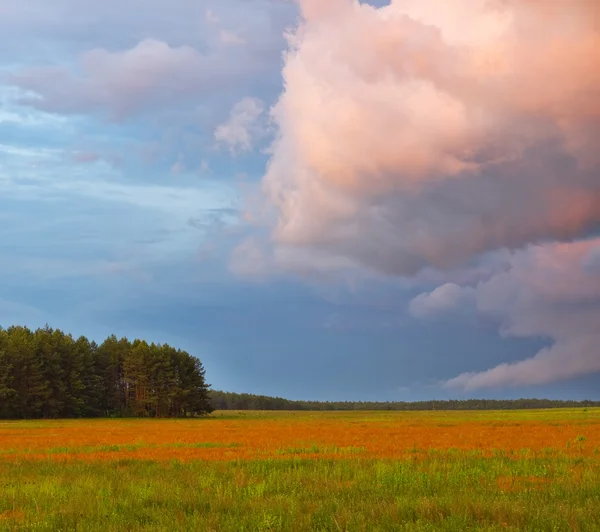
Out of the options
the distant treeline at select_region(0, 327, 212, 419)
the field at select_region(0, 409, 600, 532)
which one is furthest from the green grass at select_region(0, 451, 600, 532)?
the distant treeline at select_region(0, 327, 212, 419)

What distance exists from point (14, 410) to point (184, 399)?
31.3m

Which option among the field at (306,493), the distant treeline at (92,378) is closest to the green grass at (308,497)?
the field at (306,493)

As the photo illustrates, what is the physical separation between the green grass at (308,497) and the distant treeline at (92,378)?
90849 mm

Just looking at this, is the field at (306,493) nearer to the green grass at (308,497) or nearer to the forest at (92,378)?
the green grass at (308,497)

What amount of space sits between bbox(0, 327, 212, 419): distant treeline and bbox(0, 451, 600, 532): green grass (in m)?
90.8

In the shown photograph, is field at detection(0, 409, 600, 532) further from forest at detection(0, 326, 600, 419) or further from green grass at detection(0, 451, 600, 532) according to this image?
forest at detection(0, 326, 600, 419)

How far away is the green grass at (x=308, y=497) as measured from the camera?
10562mm

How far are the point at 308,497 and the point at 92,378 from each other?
111048 mm

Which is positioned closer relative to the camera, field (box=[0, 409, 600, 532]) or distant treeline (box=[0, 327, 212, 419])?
field (box=[0, 409, 600, 532])

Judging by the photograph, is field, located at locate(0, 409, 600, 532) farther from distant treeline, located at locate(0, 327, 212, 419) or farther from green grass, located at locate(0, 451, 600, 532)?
distant treeline, located at locate(0, 327, 212, 419)

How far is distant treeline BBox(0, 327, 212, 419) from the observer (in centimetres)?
10294

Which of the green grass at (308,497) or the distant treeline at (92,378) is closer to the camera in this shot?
the green grass at (308,497)

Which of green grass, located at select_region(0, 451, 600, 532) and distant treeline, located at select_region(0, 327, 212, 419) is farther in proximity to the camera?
distant treeline, located at select_region(0, 327, 212, 419)

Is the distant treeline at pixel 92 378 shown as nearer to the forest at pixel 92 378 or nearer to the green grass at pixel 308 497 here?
the forest at pixel 92 378
